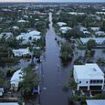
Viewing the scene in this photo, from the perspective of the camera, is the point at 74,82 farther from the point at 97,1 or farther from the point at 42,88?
the point at 97,1

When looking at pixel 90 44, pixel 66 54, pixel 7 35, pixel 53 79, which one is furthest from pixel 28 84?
pixel 7 35

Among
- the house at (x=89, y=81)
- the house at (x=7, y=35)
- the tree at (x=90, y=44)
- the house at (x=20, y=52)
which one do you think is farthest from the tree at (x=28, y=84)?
the house at (x=7, y=35)

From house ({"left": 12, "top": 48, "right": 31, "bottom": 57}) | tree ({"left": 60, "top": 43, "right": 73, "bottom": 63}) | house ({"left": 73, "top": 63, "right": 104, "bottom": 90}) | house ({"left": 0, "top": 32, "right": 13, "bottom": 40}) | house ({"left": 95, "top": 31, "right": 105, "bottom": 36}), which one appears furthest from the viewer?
house ({"left": 95, "top": 31, "right": 105, "bottom": 36})

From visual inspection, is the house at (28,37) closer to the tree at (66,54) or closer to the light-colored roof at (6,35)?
the light-colored roof at (6,35)

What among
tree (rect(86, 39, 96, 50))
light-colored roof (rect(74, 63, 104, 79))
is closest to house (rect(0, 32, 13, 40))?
tree (rect(86, 39, 96, 50))

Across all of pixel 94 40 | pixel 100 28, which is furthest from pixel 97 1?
pixel 94 40

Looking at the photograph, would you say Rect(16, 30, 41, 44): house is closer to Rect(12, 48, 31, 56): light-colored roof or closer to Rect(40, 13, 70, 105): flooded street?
Rect(40, 13, 70, 105): flooded street

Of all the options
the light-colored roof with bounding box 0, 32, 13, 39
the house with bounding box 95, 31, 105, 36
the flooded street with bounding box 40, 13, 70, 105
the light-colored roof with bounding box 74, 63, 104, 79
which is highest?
the light-colored roof with bounding box 74, 63, 104, 79

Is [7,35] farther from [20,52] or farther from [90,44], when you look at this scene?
[90,44]
